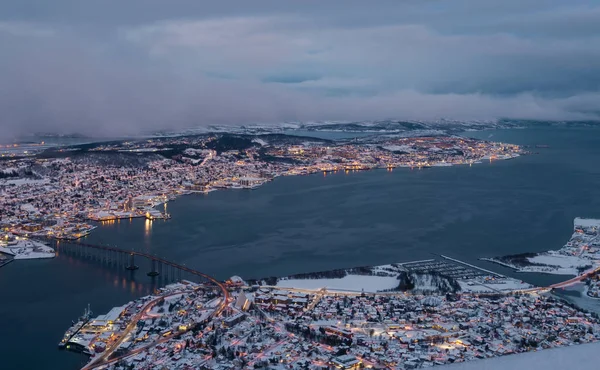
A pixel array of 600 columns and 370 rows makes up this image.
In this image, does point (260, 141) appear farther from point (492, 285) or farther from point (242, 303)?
point (242, 303)

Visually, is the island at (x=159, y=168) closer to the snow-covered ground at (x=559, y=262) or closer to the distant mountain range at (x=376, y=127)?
the distant mountain range at (x=376, y=127)

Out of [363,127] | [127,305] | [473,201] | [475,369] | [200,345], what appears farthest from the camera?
[363,127]

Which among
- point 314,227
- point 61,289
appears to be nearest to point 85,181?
point 314,227

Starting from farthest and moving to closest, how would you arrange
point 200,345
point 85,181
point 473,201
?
point 85,181, point 473,201, point 200,345

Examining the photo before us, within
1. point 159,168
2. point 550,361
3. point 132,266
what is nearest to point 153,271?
point 132,266

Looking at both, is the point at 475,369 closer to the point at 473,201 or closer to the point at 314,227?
the point at 314,227
